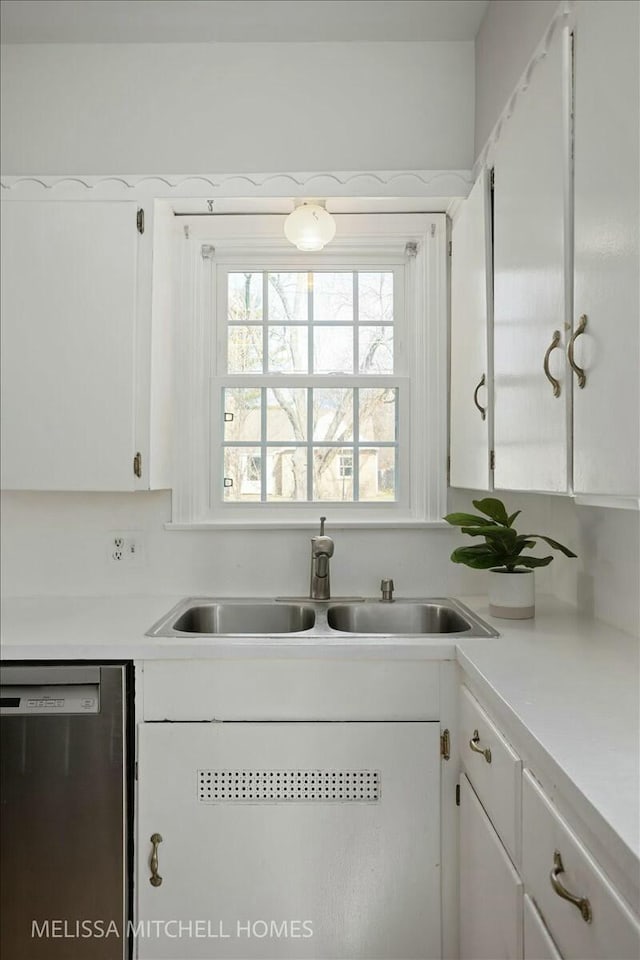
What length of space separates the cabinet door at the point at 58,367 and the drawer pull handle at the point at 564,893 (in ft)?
5.02

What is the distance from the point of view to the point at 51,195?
2115 millimetres

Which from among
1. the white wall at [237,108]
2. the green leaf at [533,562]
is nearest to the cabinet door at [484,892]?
the green leaf at [533,562]

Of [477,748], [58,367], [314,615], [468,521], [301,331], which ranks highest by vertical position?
[301,331]

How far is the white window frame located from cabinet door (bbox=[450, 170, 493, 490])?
97 millimetres

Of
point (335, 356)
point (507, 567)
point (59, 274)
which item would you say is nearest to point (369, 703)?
point (507, 567)

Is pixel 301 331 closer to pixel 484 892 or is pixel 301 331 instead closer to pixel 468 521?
pixel 468 521

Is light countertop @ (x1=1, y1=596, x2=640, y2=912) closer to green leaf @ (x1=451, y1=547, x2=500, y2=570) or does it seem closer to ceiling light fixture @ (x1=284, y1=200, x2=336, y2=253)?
green leaf @ (x1=451, y1=547, x2=500, y2=570)

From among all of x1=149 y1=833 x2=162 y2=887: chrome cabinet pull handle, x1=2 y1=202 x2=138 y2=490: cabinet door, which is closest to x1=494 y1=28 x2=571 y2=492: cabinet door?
x1=2 y1=202 x2=138 y2=490: cabinet door

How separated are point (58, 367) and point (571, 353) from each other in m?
1.51

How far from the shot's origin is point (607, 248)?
1114 millimetres

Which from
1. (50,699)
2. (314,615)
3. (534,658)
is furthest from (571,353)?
(50,699)

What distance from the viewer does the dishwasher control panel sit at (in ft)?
5.52

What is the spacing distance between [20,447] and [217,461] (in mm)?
Answer: 667

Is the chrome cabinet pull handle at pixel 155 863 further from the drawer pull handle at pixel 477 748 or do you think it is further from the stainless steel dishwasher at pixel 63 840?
the drawer pull handle at pixel 477 748
